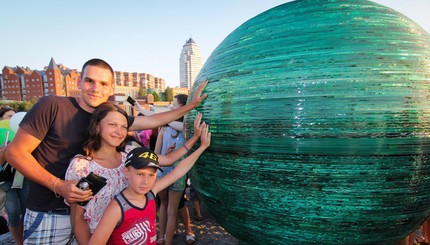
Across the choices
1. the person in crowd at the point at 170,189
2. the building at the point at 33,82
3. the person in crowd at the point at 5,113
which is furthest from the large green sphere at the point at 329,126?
the building at the point at 33,82

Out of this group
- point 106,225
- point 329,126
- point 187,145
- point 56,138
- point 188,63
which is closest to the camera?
point 329,126

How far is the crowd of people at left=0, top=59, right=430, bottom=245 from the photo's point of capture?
1.86 m

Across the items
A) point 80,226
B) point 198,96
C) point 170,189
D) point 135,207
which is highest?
point 198,96

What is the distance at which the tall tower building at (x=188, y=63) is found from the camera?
11481cm

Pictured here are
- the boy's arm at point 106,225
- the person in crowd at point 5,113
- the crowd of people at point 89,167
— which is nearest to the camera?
the boy's arm at point 106,225

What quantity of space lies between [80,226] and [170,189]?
1904 millimetres

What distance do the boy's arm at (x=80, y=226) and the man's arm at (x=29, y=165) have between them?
0.13 m

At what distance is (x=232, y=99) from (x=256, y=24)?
0.61m

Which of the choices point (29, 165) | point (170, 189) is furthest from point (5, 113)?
point (29, 165)

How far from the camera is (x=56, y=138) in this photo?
2.08m

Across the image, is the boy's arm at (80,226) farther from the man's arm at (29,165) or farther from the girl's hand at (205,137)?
the girl's hand at (205,137)

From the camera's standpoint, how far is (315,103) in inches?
60.2

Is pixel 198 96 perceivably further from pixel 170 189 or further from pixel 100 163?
pixel 170 189

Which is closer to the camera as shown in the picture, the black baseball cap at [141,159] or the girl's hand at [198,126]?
the black baseball cap at [141,159]
